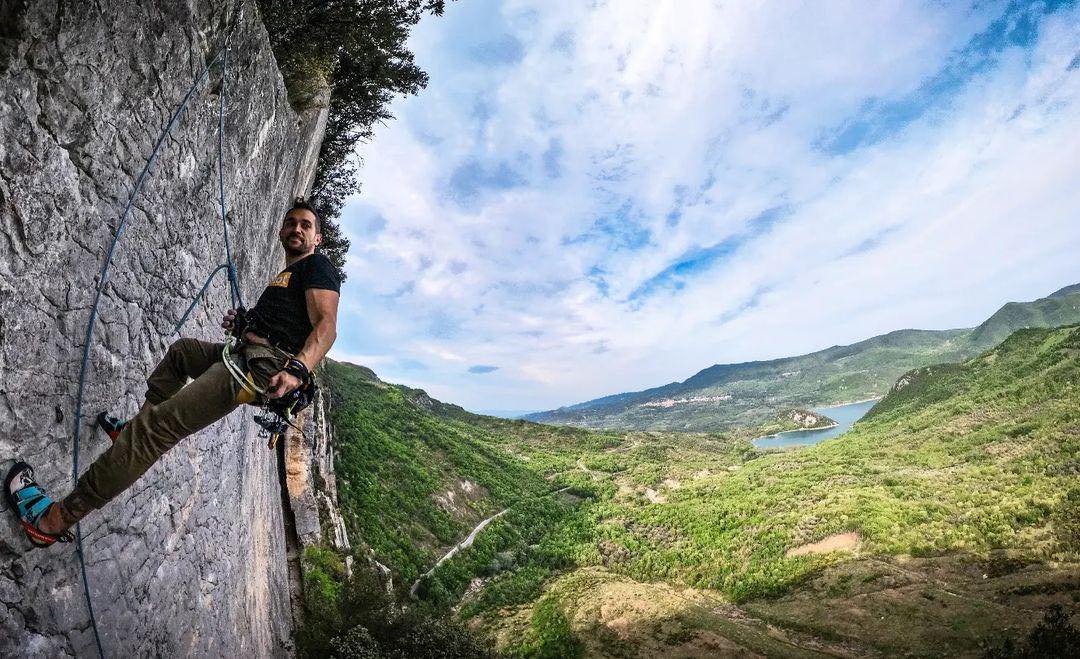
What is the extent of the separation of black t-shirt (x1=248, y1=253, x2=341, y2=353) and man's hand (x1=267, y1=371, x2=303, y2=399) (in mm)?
418

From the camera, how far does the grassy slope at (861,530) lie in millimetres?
20375

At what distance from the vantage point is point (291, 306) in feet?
11.2

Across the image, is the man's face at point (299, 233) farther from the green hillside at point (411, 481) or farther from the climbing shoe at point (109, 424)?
the green hillside at point (411, 481)

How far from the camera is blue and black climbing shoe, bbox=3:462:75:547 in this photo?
2.68 metres

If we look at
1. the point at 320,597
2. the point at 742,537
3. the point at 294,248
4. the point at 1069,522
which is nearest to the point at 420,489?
the point at 320,597

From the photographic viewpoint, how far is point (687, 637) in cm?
1914

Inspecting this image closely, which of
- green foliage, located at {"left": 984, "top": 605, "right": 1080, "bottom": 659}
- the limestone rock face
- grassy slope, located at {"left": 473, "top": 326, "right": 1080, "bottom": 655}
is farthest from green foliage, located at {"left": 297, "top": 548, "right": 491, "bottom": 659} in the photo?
green foliage, located at {"left": 984, "top": 605, "right": 1080, "bottom": 659}

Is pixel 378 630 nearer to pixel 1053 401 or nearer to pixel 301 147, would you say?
pixel 301 147

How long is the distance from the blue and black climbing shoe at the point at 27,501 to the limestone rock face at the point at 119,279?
80 mm

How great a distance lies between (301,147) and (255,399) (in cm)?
783

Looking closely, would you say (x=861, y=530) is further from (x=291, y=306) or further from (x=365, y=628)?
(x=291, y=306)

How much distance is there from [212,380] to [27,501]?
109cm

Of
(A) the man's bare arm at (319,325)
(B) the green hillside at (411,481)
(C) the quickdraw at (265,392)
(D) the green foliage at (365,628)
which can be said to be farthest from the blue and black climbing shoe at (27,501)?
(B) the green hillside at (411,481)

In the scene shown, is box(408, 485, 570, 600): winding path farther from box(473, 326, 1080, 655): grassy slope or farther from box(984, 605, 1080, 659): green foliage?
box(984, 605, 1080, 659): green foliage
